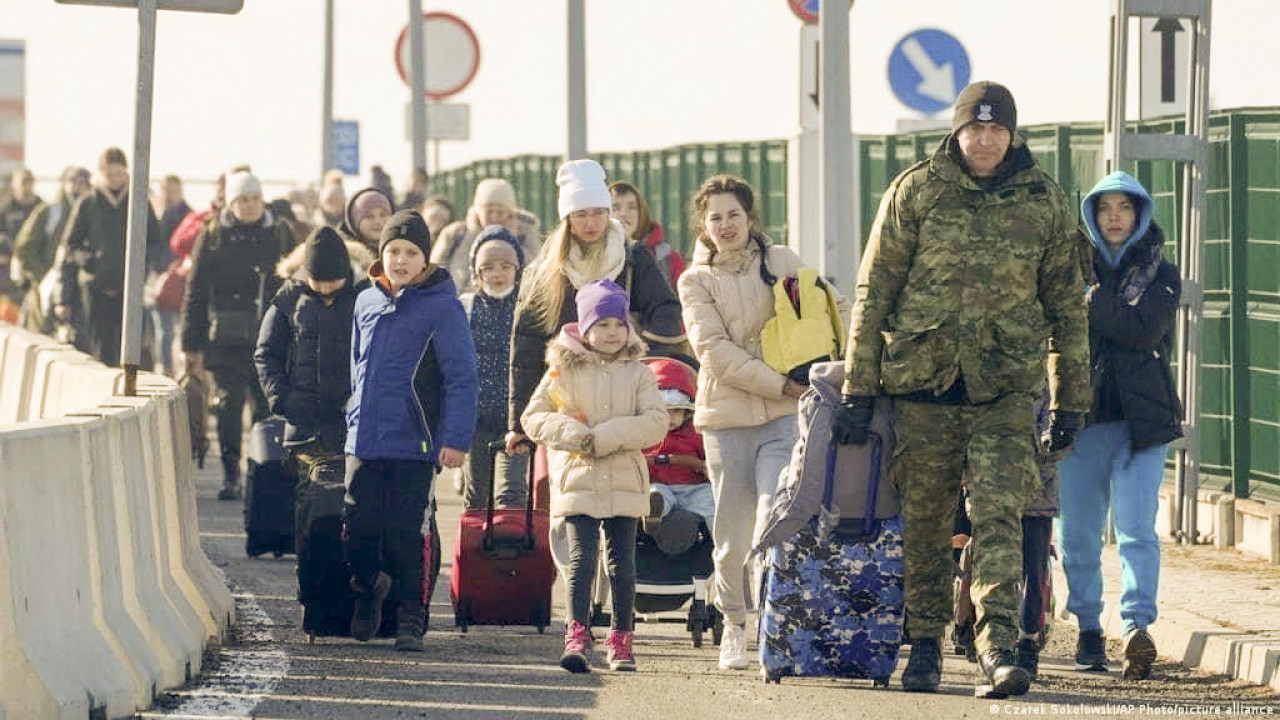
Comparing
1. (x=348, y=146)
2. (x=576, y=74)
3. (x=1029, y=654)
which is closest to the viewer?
(x=1029, y=654)

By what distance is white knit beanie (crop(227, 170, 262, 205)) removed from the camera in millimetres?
20141

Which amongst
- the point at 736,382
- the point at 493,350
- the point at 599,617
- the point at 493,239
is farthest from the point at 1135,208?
the point at 493,239

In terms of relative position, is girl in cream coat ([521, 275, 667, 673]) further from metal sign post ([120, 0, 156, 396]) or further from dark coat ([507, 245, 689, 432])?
metal sign post ([120, 0, 156, 396])

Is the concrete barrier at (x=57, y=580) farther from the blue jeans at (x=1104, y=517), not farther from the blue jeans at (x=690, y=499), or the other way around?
the blue jeans at (x=1104, y=517)

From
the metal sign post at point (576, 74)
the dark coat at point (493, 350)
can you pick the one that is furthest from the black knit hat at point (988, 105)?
the metal sign post at point (576, 74)

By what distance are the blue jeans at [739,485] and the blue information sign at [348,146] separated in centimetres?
3436

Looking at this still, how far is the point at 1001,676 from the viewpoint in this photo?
1162 centimetres

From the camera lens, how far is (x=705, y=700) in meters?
11.7

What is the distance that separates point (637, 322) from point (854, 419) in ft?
8.36

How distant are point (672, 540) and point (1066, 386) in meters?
2.21

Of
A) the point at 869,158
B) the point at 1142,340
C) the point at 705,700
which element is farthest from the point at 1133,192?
the point at 869,158

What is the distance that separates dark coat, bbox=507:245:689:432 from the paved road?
1.03 m

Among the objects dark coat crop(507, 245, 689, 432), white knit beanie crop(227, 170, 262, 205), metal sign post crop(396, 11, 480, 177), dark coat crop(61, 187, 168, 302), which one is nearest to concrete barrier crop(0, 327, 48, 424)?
white knit beanie crop(227, 170, 262, 205)

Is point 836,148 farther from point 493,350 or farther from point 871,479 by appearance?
point 871,479
